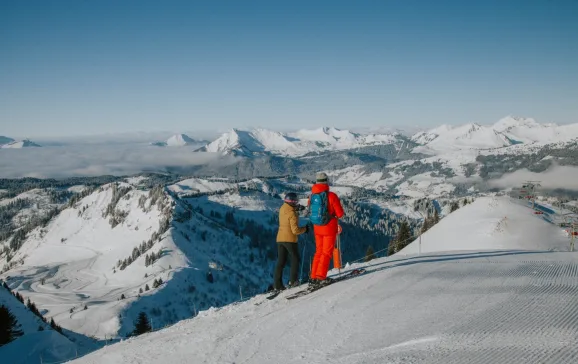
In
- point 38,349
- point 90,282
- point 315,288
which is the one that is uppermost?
point 315,288

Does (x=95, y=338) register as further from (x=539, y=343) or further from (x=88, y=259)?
(x=88, y=259)

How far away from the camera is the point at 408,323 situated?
789 centimetres

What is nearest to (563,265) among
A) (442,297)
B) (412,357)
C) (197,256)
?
(442,297)

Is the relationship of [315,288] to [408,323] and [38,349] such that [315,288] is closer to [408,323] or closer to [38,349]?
[408,323]

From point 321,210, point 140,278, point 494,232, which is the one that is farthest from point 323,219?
point 140,278

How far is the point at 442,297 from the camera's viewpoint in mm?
9375

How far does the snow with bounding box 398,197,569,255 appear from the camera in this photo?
47409 millimetres

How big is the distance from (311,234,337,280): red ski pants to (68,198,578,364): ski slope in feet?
2.23

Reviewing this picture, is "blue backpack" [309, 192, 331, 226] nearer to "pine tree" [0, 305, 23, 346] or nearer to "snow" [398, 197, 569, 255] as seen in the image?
"snow" [398, 197, 569, 255]

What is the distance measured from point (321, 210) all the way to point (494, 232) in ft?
151

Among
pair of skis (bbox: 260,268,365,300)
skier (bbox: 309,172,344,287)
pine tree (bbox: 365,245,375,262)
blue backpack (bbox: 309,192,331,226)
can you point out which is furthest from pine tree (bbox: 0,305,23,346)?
blue backpack (bbox: 309,192,331,226)

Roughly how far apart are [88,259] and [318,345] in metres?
209

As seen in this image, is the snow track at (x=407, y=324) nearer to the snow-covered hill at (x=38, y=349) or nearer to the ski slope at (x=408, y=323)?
the ski slope at (x=408, y=323)

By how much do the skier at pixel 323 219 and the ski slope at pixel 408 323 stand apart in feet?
2.85
